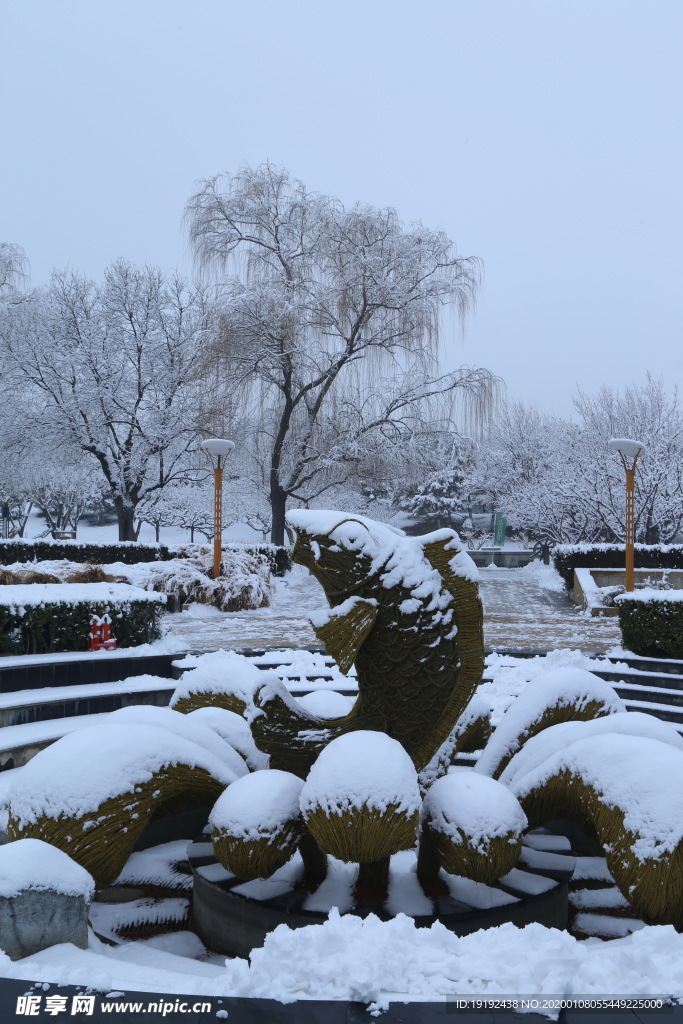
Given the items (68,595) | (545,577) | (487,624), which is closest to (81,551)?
(487,624)

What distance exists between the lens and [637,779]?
2.50m

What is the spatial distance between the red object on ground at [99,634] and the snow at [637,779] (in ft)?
17.2

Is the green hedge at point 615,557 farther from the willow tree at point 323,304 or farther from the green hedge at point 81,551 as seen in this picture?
the green hedge at point 81,551

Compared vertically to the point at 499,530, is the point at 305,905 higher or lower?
lower

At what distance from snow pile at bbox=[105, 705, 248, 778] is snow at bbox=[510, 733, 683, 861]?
4.14ft

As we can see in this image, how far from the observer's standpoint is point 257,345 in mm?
19609

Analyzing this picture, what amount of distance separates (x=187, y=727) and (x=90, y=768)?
0.57 metres

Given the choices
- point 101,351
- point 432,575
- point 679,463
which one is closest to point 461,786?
point 432,575

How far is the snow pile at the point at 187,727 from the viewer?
3.00m

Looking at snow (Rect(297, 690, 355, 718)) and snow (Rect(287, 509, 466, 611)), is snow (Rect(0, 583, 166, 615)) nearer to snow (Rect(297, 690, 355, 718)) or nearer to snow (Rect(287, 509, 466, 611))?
snow (Rect(297, 690, 355, 718))

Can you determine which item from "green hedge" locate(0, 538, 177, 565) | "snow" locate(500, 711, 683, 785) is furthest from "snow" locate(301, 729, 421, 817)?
"green hedge" locate(0, 538, 177, 565)

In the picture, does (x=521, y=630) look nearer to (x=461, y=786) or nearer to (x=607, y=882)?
(x=607, y=882)

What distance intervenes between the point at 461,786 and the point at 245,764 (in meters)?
1.10

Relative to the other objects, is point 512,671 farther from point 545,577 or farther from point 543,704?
point 545,577
